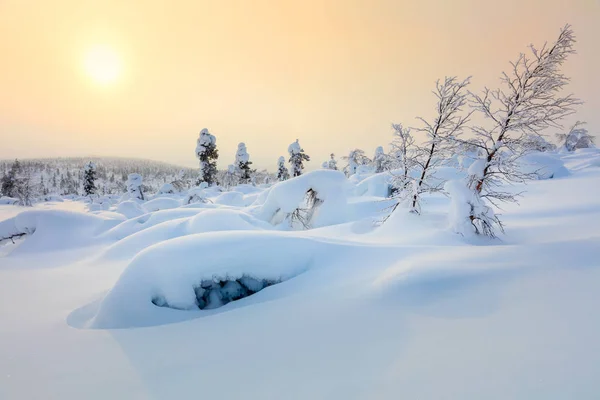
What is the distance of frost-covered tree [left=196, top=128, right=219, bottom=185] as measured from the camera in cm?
3666

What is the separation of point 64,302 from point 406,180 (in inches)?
398

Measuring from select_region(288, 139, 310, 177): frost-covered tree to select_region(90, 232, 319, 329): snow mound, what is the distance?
34.4 metres

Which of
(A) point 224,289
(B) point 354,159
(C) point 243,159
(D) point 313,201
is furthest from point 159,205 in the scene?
(B) point 354,159

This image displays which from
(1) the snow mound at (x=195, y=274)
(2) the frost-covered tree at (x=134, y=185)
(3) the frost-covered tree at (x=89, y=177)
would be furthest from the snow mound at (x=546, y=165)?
(3) the frost-covered tree at (x=89, y=177)

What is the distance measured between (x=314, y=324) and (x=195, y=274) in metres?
2.15

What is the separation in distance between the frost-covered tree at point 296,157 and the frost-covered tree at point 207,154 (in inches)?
411

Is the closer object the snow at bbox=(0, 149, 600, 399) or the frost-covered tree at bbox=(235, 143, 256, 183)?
the snow at bbox=(0, 149, 600, 399)

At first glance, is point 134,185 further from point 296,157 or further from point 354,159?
point 354,159

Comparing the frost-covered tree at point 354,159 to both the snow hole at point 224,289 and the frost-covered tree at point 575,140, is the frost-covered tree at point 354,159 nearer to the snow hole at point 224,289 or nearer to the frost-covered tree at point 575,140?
the frost-covered tree at point 575,140

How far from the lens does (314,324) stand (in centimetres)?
290

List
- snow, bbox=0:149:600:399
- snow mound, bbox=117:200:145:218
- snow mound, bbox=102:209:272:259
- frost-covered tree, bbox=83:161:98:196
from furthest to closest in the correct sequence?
frost-covered tree, bbox=83:161:98:196
snow mound, bbox=117:200:145:218
snow mound, bbox=102:209:272:259
snow, bbox=0:149:600:399

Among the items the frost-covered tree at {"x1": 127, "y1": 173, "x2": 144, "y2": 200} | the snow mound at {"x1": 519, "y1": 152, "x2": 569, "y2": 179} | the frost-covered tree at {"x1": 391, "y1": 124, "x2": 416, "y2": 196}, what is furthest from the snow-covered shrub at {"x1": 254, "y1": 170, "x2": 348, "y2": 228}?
the frost-covered tree at {"x1": 127, "y1": 173, "x2": 144, "y2": 200}

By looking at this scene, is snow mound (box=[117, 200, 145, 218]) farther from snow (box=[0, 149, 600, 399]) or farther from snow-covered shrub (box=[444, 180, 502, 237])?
snow-covered shrub (box=[444, 180, 502, 237])

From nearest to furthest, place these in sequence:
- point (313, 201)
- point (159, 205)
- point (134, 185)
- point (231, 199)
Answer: point (313, 201) → point (159, 205) → point (231, 199) → point (134, 185)
